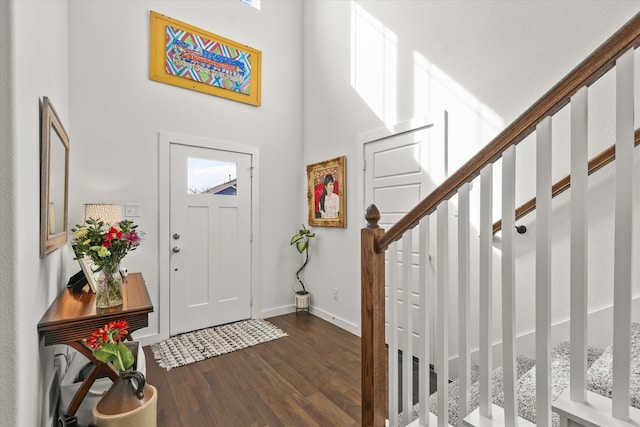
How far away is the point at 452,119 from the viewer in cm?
240

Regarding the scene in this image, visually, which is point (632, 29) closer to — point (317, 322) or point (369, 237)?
point (369, 237)

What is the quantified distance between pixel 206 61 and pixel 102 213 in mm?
2001

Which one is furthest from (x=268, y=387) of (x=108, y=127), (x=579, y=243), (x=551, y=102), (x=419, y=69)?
(x=419, y=69)

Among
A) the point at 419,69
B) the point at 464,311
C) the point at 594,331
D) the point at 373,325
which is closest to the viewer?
the point at 464,311

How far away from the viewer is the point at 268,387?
2246mm

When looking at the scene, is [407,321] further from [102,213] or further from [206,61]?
[206,61]

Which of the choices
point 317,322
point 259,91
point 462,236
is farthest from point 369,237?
point 259,91

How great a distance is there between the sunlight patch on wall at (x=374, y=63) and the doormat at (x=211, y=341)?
8.29ft

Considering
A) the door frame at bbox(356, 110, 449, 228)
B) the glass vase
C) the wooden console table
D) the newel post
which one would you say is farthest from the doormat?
the newel post

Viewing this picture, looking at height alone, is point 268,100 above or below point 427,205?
above

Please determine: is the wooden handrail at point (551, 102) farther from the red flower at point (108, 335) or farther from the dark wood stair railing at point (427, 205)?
the red flower at point (108, 335)

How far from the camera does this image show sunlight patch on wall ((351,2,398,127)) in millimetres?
2904

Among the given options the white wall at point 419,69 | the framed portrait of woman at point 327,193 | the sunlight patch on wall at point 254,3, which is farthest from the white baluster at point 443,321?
the sunlight patch on wall at point 254,3

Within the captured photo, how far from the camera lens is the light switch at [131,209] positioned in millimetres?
2926
